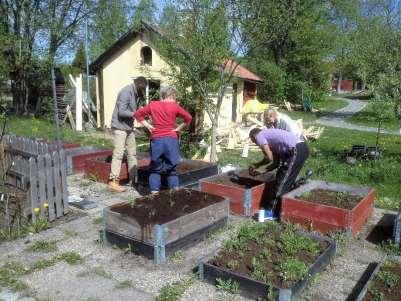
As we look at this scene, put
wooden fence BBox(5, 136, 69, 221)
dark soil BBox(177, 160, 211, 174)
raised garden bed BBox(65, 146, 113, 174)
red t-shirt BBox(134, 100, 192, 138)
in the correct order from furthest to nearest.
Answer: raised garden bed BBox(65, 146, 113, 174) → dark soil BBox(177, 160, 211, 174) → red t-shirt BBox(134, 100, 192, 138) → wooden fence BBox(5, 136, 69, 221)

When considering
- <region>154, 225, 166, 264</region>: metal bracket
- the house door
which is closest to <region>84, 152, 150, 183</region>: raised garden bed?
<region>154, 225, 166, 264</region>: metal bracket

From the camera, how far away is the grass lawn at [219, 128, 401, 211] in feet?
25.2

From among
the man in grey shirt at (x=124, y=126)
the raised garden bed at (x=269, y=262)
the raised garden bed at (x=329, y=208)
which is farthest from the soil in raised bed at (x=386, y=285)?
the man in grey shirt at (x=124, y=126)

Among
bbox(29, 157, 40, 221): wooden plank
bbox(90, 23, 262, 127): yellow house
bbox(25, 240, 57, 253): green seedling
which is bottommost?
bbox(25, 240, 57, 253): green seedling

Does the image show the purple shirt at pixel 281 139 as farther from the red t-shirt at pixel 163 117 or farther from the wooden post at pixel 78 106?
the wooden post at pixel 78 106

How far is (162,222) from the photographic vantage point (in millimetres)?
4832

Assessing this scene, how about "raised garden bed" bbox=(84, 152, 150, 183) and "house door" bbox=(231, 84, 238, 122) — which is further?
"house door" bbox=(231, 84, 238, 122)

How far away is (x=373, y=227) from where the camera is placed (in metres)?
5.95

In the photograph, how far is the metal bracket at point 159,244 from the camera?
15.1ft

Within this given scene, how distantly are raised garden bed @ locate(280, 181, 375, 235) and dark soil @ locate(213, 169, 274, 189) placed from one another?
80 cm

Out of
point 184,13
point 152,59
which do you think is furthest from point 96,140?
point 184,13

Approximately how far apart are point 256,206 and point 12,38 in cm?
1739

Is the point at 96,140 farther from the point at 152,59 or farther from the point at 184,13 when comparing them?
the point at 184,13

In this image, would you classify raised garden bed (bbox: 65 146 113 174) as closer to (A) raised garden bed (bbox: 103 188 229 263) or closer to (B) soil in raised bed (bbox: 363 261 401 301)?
(A) raised garden bed (bbox: 103 188 229 263)
